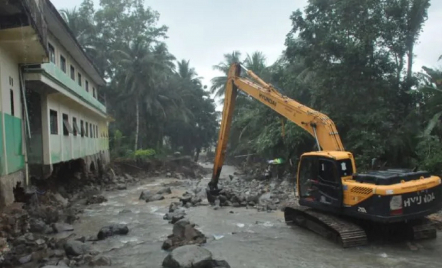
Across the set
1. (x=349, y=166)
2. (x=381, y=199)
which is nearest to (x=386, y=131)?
(x=349, y=166)

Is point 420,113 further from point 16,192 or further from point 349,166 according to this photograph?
point 16,192

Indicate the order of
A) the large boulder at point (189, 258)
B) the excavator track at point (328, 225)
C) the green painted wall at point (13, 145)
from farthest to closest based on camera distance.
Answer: the green painted wall at point (13, 145), the excavator track at point (328, 225), the large boulder at point (189, 258)

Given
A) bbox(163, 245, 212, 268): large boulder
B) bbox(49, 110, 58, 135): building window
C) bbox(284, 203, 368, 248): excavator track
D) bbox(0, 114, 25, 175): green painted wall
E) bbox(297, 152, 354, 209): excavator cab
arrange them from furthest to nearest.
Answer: bbox(49, 110, 58, 135): building window
bbox(0, 114, 25, 175): green painted wall
bbox(297, 152, 354, 209): excavator cab
bbox(284, 203, 368, 248): excavator track
bbox(163, 245, 212, 268): large boulder

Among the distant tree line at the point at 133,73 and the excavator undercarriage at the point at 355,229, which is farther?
the distant tree line at the point at 133,73

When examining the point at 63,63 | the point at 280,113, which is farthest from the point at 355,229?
the point at 63,63

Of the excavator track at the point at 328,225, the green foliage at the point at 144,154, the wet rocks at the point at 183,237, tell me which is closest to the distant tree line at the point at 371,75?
the excavator track at the point at 328,225

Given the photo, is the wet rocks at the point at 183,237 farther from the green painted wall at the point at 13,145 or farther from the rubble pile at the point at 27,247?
the green painted wall at the point at 13,145

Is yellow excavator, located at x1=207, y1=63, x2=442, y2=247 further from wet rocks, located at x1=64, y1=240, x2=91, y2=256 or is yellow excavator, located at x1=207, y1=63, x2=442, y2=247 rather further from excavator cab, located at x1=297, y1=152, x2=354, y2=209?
wet rocks, located at x1=64, y1=240, x2=91, y2=256

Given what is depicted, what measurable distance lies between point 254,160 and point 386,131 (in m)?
19.8

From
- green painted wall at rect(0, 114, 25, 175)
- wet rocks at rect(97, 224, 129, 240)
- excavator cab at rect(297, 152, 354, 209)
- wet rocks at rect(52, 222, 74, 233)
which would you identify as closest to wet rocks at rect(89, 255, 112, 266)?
wet rocks at rect(97, 224, 129, 240)

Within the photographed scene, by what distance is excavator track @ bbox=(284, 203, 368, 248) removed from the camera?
8156 millimetres

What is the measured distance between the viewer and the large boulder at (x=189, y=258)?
6.95m

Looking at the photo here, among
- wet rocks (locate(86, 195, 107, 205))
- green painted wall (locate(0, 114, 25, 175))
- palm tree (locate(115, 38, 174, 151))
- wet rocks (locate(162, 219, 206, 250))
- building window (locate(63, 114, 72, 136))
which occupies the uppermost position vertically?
palm tree (locate(115, 38, 174, 151))

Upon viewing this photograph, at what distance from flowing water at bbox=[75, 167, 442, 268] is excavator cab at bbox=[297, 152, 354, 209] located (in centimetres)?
92
